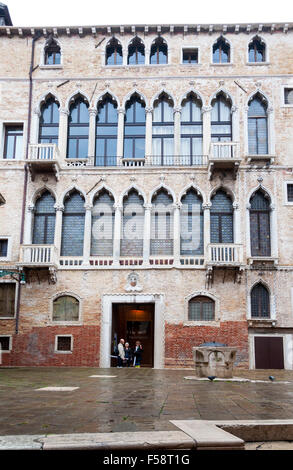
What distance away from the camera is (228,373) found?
47.8ft

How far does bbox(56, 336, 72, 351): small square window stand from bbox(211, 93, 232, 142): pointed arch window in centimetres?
1132

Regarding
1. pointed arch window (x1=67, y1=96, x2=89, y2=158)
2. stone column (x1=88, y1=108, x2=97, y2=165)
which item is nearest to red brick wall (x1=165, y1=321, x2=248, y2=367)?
stone column (x1=88, y1=108, x2=97, y2=165)

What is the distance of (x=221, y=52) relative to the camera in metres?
24.8

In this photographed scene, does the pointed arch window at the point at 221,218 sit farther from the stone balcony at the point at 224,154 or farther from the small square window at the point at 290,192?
the small square window at the point at 290,192

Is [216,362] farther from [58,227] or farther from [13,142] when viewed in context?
[13,142]

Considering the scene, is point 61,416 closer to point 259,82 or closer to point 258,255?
point 258,255

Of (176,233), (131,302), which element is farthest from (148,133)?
(131,302)

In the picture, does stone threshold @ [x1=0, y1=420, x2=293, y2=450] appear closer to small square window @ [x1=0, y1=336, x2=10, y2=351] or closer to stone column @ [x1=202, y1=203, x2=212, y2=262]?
stone column @ [x1=202, y1=203, x2=212, y2=262]

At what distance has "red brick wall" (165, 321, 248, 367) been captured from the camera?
840 inches

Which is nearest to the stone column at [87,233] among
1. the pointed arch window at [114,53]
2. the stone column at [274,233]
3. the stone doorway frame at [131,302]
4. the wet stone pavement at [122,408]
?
the stone doorway frame at [131,302]

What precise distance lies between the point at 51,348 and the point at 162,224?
7.30 metres
